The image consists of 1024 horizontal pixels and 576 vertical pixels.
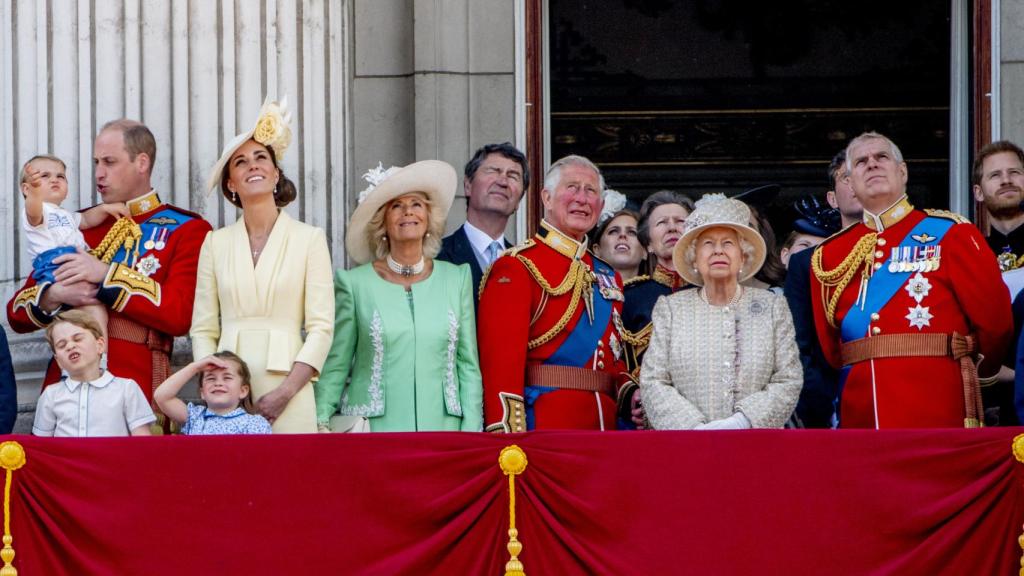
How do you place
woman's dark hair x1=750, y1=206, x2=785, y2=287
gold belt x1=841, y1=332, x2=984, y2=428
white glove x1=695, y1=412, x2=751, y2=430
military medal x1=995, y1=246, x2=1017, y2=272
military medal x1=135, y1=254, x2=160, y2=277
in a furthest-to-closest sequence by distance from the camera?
woman's dark hair x1=750, y1=206, x2=785, y2=287 → military medal x1=995, y1=246, x2=1017, y2=272 → military medal x1=135, y1=254, x2=160, y2=277 → gold belt x1=841, y1=332, x2=984, y2=428 → white glove x1=695, y1=412, x2=751, y2=430

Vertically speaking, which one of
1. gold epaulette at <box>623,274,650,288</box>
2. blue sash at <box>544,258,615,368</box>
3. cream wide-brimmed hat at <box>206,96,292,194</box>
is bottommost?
blue sash at <box>544,258,615,368</box>

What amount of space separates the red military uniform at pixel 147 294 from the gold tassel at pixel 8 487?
3.16ft

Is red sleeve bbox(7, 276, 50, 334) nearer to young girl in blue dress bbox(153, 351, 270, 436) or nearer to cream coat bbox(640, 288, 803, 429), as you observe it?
young girl in blue dress bbox(153, 351, 270, 436)

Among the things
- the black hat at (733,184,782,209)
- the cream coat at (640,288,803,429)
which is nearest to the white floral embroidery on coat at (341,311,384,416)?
the cream coat at (640,288,803,429)

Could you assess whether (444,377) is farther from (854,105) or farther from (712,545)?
(854,105)

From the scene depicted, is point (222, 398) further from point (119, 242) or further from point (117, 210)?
point (117, 210)

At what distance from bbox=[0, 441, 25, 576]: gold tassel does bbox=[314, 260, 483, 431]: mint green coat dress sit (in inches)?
44.5

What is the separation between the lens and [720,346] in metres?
7.52

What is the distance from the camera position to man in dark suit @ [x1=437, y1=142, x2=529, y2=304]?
8578 millimetres

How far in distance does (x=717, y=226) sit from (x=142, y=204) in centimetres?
217

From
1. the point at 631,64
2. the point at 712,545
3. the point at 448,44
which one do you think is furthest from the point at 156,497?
the point at 631,64

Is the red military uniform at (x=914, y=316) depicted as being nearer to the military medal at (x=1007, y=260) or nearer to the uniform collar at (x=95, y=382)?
the military medal at (x=1007, y=260)

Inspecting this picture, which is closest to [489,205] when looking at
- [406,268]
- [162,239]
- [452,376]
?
[406,268]

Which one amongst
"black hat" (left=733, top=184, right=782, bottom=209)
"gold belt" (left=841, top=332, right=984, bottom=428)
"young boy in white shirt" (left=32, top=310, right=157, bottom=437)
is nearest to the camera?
"young boy in white shirt" (left=32, top=310, right=157, bottom=437)
